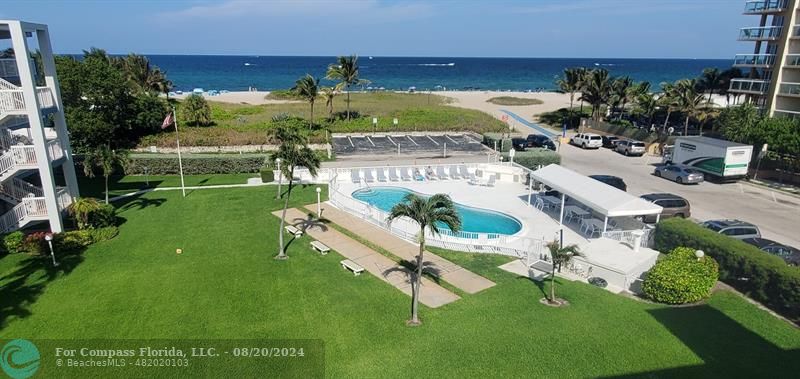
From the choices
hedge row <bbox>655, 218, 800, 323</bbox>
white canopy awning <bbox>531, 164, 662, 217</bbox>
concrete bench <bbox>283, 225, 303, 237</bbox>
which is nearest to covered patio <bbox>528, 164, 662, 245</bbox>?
white canopy awning <bbox>531, 164, 662, 217</bbox>

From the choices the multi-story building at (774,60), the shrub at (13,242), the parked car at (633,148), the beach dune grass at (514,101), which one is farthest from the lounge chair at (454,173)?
the beach dune grass at (514,101)

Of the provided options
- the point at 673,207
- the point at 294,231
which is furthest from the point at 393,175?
the point at 673,207

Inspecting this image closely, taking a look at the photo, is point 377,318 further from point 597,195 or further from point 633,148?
point 633,148

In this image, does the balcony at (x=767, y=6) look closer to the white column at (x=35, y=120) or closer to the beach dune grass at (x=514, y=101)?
the beach dune grass at (x=514, y=101)

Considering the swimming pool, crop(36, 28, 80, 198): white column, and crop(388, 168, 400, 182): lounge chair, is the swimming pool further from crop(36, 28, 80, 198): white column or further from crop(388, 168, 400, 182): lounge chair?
crop(36, 28, 80, 198): white column

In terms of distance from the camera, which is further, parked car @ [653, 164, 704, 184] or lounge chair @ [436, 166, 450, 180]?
lounge chair @ [436, 166, 450, 180]

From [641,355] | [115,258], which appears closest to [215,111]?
[115,258]
